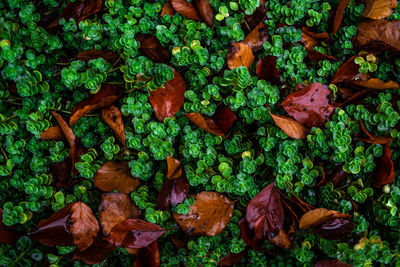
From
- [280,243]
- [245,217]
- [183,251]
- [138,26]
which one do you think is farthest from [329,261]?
[138,26]

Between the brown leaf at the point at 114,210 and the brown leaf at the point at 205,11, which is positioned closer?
the brown leaf at the point at 114,210

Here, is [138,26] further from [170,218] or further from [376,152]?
[376,152]

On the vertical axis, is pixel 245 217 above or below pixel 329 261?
above

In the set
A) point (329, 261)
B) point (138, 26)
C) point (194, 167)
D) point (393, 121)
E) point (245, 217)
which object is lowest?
point (329, 261)

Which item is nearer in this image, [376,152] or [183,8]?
[376,152]

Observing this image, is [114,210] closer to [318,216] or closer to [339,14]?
[318,216]

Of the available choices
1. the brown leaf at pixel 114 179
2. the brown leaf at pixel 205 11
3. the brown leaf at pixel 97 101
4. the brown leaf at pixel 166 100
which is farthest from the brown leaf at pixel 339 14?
the brown leaf at pixel 114 179

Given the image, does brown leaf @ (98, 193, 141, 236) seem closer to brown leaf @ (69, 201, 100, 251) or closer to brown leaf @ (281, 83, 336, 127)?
brown leaf @ (69, 201, 100, 251)

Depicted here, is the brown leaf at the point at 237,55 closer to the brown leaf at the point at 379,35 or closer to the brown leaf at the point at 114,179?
the brown leaf at the point at 379,35
